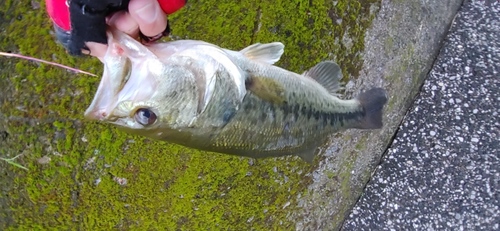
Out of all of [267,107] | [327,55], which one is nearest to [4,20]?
[267,107]

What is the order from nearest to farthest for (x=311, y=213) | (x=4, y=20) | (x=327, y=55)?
1. (x=4, y=20)
2. (x=327, y=55)
3. (x=311, y=213)

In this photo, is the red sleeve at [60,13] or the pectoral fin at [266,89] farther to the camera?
the pectoral fin at [266,89]

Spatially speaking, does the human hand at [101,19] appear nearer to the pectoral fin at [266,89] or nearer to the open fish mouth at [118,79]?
the open fish mouth at [118,79]

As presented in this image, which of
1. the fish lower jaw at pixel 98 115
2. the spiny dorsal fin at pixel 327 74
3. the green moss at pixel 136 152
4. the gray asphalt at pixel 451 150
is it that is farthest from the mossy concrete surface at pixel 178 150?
the fish lower jaw at pixel 98 115

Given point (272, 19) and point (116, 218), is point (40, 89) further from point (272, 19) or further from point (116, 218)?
point (272, 19)

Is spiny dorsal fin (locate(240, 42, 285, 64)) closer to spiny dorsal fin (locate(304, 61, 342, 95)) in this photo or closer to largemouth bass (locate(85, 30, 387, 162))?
largemouth bass (locate(85, 30, 387, 162))

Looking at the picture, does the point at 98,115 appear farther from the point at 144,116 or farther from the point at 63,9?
the point at 63,9
